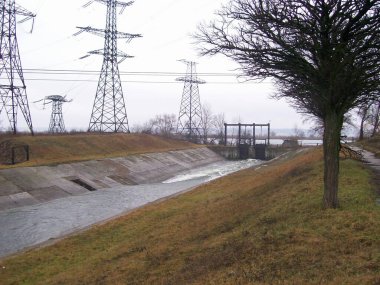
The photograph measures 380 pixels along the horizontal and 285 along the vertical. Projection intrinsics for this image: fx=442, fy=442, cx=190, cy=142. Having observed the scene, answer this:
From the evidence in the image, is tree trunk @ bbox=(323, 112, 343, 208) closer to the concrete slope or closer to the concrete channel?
the concrete channel

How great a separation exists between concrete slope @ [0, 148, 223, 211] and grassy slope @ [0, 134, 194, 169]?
2.10 m

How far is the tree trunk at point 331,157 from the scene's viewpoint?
12281mm

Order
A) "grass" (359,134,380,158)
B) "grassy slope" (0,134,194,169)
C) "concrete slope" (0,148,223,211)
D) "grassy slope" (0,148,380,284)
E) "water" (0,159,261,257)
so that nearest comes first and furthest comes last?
"grassy slope" (0,148,380,284), "water" (0,159,261,257), "concrete slope" (0,148,223,211), "grass" (359,134,380,158), "grassy slope" (0,134,194,169)

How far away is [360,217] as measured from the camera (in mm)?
10625

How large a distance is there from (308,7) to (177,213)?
13.0 m

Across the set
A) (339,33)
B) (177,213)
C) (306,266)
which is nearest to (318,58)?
(339,33)

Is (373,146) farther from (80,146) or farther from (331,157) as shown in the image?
(331,157)

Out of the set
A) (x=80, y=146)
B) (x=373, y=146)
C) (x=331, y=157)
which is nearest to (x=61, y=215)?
(x=331, y=157)

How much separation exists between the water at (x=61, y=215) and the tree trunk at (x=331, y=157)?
42.1 ft

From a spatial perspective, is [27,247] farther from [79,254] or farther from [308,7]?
[308,7]

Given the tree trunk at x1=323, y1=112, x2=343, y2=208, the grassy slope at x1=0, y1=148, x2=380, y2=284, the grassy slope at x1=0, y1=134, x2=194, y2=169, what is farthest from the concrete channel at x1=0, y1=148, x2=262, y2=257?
the tree trunk at x1=323, y1=112, x2=343, y2=208

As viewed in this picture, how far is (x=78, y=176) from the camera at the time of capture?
41.6 meters

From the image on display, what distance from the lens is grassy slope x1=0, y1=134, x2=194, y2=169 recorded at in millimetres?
46594

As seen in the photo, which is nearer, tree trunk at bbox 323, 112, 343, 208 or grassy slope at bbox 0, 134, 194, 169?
tree trunk at bbox 323, 112, 343, 208
